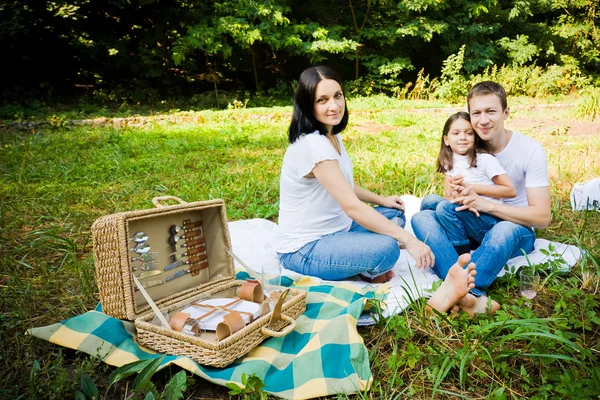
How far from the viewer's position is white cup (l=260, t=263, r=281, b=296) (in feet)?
6.93

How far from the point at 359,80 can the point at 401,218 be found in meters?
10.7

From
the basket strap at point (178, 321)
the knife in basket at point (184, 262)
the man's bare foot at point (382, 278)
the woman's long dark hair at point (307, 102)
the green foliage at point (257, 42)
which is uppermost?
the green foliage at point (257, 42)

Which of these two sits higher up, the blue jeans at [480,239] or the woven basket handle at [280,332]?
the blue jeans at [480,239]

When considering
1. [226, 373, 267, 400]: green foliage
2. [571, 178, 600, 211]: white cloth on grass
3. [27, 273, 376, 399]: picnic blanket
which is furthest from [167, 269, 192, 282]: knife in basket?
[571, 178, 600, 211]: white cloth on grass

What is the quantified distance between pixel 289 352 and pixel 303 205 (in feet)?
2.89

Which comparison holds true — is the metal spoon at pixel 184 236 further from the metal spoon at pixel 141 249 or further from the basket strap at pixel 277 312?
the basket strap at pixel 277 312

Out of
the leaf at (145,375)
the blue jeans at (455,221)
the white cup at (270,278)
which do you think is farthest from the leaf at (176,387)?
the blue jeans at (455,221)

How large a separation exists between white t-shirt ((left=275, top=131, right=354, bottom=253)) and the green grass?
26.6 inches

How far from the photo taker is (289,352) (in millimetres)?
1759

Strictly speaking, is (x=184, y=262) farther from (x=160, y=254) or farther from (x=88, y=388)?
(x=88, y=388)

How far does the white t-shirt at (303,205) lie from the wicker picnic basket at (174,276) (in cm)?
41

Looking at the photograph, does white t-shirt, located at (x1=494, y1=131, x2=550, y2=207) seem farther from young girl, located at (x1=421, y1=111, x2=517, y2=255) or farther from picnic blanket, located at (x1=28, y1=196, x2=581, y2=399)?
picnic blanket, located at (x1=28, y1=196, x2=581, y2=399)

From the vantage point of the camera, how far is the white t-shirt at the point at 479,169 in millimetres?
2428

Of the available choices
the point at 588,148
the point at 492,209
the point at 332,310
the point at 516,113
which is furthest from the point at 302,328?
the point at 516,113
